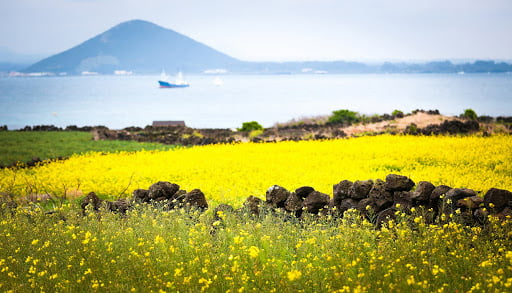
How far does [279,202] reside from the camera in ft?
32.2

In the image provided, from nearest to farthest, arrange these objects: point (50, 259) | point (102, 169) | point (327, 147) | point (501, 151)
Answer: point (50, 259)
point (501, 151)
point (102, 169)
point (327, 147)

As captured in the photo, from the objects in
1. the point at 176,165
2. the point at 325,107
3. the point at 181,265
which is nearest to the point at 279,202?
the point at 181,265

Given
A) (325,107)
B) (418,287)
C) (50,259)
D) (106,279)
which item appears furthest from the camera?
(325,107)

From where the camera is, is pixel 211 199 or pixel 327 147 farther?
pixel 327 147

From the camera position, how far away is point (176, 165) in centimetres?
1750

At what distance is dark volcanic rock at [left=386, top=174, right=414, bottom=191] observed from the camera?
888 cm

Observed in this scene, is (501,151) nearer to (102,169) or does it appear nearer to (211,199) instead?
(211,199)

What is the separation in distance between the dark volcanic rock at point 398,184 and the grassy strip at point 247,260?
165 cm

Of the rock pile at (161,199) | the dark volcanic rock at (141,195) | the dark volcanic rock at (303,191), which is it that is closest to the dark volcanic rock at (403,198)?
the dark volcanic rock at (303,191)

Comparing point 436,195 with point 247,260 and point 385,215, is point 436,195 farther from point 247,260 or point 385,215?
point 247,260

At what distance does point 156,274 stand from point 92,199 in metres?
4.68

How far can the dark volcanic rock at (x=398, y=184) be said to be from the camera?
8.88 meters

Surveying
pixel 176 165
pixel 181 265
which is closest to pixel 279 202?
pixel 181 265

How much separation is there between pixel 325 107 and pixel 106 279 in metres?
78.9
